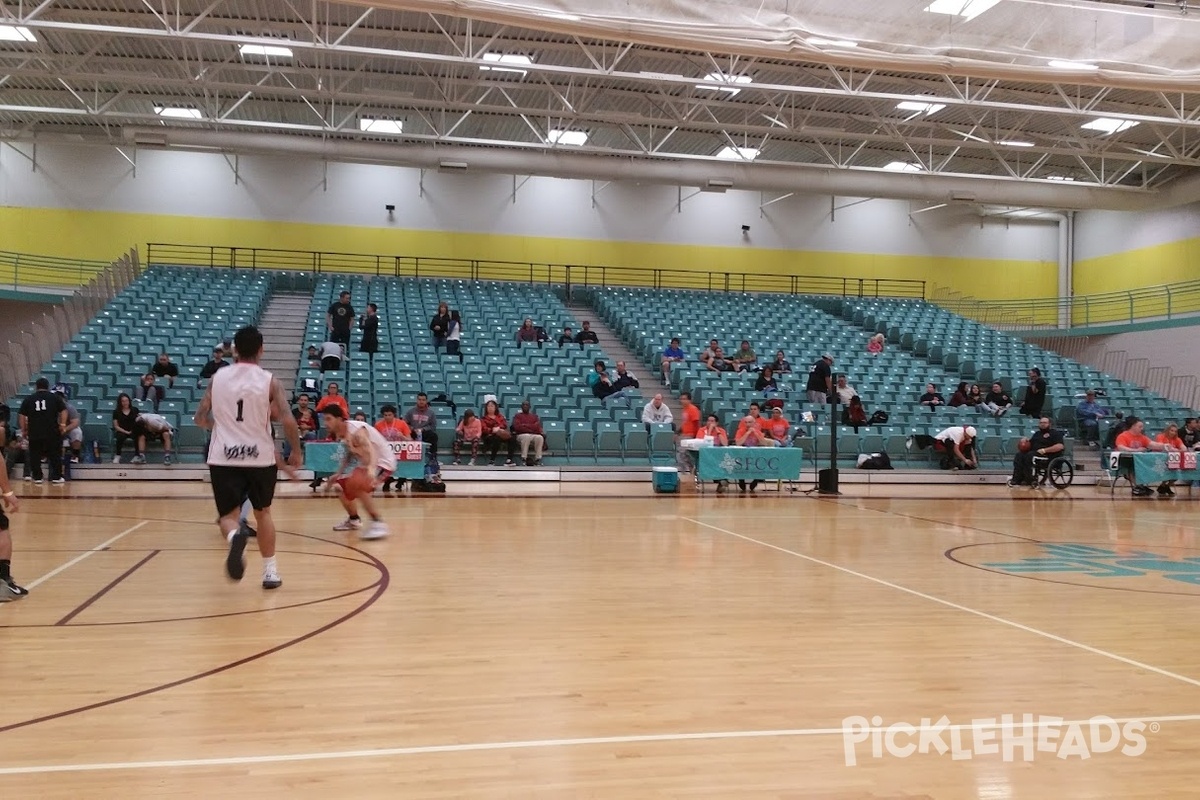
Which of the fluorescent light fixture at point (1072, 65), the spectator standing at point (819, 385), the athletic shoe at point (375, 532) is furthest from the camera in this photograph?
the spectator standing at point (819, 385)

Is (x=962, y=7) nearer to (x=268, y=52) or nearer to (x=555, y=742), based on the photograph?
(x=555, y=742)

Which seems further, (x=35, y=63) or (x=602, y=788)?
(x=35, y=63)

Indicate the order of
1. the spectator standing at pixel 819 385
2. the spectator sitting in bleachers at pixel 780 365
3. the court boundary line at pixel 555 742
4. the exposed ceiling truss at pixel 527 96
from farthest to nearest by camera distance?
1. the spectator sitting in bleachers at pixel 780 365
2. the spectator standing at pixel 819 385
3. the exposed ceiling truss at pixel 527 96
4. the court boundary line at pixel 555 742

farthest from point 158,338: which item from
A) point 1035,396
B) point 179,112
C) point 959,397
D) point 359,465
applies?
point 1035,396

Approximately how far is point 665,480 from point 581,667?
33.0ft

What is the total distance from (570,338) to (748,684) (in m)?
17.3

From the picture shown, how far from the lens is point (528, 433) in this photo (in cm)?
1602

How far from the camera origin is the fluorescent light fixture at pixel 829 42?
32.8ft

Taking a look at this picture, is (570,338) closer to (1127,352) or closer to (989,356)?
(989,356)

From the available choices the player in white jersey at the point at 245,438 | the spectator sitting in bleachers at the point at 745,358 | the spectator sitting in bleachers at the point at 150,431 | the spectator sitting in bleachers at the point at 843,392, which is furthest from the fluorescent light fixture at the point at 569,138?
the player in white jersey at the point at 245,438

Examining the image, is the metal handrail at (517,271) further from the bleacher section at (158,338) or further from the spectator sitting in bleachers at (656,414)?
the spectator sitting in bleachers at (656,414)

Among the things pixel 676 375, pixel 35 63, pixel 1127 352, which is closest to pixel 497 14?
pixel 676 375

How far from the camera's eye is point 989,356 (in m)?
24.3

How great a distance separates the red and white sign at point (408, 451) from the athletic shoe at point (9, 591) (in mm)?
7680
